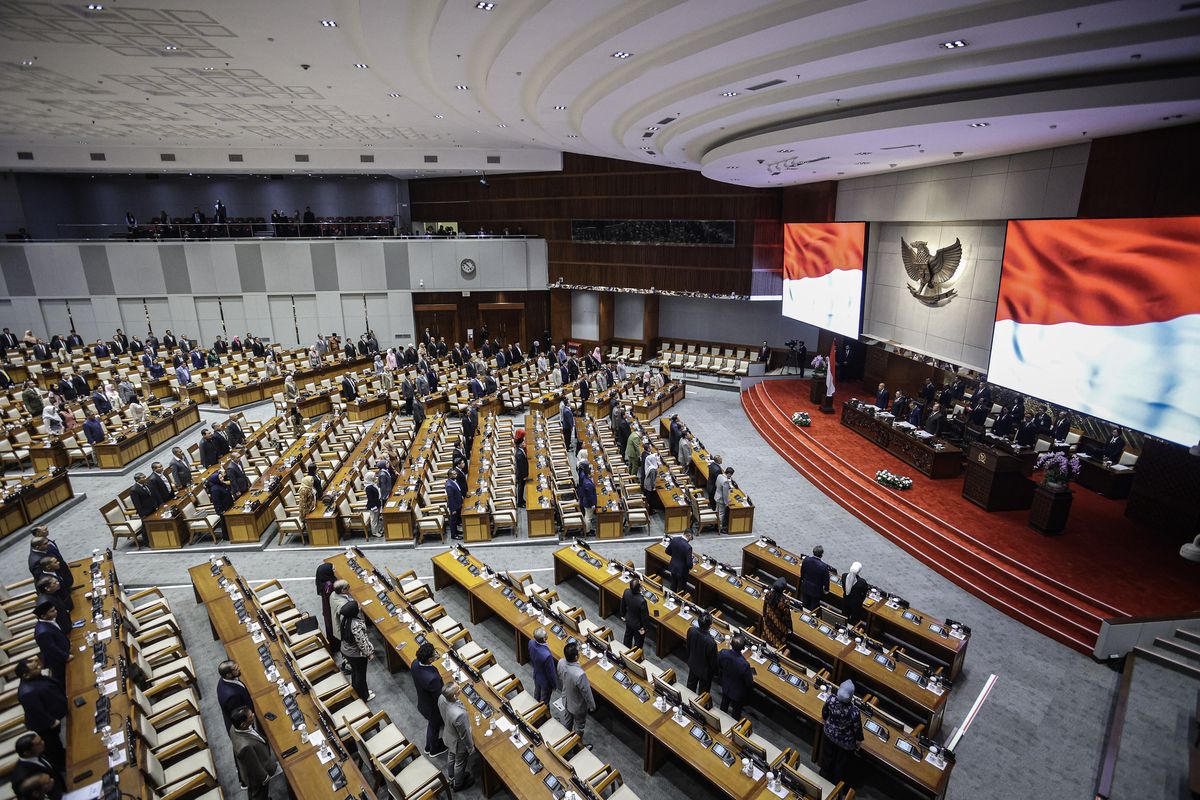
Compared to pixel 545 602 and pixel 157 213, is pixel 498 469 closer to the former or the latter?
pixel 545 602

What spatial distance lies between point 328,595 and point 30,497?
27.4 feet

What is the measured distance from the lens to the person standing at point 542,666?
239 inches

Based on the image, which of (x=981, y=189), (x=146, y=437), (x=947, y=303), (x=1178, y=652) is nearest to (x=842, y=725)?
(x=1178, y=652)

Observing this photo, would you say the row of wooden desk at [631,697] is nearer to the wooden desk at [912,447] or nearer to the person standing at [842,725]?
the person standing at [842,725]

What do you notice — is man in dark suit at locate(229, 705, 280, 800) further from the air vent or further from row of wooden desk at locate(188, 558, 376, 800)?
the air vent

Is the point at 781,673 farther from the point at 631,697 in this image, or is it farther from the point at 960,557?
the point at 960,557

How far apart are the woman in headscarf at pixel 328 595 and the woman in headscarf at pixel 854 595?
6393 millimetres

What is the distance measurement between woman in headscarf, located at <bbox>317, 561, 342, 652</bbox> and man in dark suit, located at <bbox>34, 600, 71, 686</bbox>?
248cm

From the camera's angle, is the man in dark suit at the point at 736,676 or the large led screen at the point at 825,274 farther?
the large led screen at the point at 825,274

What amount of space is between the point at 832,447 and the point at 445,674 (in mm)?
10571

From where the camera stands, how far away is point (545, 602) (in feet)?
25.1

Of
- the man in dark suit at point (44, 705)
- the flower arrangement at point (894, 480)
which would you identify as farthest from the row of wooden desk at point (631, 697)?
the flower arrangement at point (894, 480)

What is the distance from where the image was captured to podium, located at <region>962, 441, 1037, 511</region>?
10219mm

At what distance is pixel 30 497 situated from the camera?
10727 millimetres
